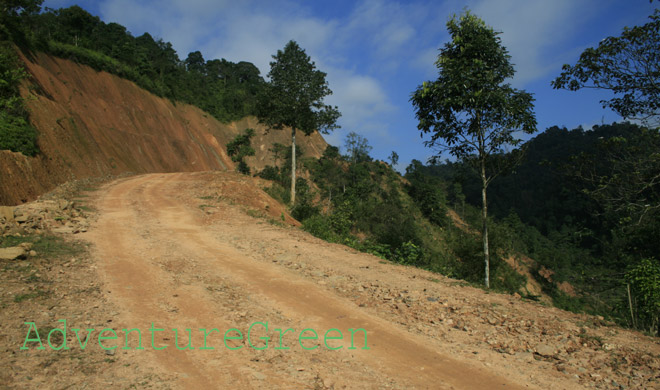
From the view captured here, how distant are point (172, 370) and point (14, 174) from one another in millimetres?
13775

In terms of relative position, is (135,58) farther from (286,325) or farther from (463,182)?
(286,325)

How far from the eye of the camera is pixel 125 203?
1419 centimetres

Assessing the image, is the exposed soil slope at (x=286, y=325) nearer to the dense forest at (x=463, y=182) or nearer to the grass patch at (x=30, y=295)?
the grass patch at (x=30, y=295)

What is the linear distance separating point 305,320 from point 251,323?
0.78 metres

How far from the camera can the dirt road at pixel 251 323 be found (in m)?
4.04

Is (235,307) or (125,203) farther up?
(125,203)

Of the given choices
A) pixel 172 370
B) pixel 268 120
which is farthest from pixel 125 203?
pixel 172 370

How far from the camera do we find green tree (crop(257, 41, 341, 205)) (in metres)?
21.0

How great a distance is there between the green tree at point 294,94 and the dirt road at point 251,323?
12.7 metres

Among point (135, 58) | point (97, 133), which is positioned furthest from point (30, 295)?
point (135, 58)

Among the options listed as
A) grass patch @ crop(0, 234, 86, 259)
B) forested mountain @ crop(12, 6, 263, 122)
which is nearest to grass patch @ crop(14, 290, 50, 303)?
grass patch @ crop(0, 234, 86, 259)

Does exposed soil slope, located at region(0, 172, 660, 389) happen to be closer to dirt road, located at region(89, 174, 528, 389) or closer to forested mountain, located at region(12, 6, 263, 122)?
dirt road, located at region(89, 174, 528, 389)

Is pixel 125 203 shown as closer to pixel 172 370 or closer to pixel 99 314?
pixel 99 314

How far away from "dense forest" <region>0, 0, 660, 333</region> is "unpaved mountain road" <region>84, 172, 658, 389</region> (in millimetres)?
3017
